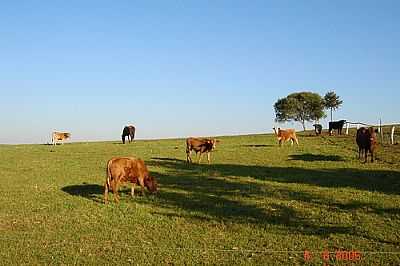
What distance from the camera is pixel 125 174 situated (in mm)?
16641

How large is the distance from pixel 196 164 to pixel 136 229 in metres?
15.7

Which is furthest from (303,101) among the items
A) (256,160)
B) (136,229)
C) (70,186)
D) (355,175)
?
(136,229)

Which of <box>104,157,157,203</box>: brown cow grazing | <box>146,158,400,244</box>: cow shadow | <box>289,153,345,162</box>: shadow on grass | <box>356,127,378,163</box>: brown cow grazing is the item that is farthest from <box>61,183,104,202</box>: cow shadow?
<box>356,127,378,163</box>: brown cow grazing

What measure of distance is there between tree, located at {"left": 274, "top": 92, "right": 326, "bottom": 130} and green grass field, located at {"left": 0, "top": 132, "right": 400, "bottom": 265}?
67.2 meters

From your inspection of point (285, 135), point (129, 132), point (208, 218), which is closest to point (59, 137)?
point (129, 132)

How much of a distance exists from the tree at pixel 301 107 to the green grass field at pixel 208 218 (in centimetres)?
6721

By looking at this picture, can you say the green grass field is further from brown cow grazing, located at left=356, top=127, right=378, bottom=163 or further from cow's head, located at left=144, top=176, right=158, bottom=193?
brown cow grazing, located at left=356, top=127, right=378, bottom=163

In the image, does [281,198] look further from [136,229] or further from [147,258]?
[147,258]

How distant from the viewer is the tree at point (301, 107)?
295 feet

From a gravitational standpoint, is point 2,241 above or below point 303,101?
below

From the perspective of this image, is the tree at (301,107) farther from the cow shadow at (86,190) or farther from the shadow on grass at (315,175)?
the cow shadow at (86,190)

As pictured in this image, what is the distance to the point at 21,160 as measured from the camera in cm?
3212
